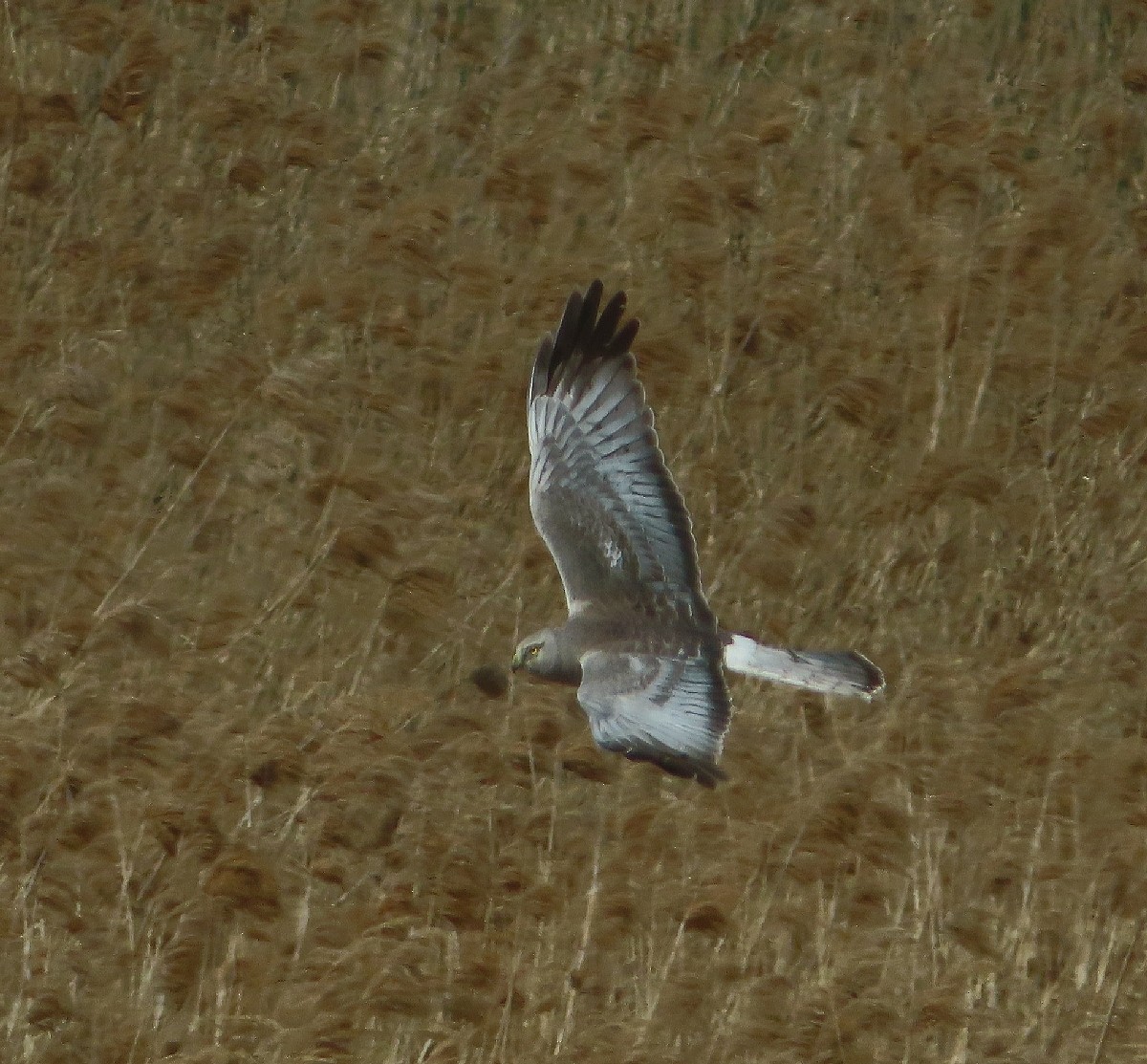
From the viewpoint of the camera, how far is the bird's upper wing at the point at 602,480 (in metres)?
6.41

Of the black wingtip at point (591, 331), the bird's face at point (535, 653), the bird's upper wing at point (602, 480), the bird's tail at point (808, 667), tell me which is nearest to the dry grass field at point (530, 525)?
the bird's tail at point (808, 667)

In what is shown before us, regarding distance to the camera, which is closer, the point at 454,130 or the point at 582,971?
the point at 582,971

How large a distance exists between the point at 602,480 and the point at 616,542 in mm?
199

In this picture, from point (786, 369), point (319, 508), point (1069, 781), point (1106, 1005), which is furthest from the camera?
point (786, 369)

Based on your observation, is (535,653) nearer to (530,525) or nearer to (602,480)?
(602,480)

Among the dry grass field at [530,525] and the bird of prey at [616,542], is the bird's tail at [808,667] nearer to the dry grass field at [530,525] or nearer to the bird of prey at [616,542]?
the bird of prey at [616,542]

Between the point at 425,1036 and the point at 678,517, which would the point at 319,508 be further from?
the point at 425,1036

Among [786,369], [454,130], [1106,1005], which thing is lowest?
[1106,1005]

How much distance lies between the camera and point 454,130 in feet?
27.4

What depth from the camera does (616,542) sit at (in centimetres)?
646

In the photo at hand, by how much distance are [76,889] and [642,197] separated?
2.96 metres

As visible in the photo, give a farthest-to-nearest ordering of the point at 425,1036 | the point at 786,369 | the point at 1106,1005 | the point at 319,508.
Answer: the point at 786,369 → the point at 319,508 → the point at 1106,1005 → the point at 425,1036

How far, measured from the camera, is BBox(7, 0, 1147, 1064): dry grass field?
224 inches

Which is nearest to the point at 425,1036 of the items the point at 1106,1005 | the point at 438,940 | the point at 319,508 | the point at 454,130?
the point at 438,940
